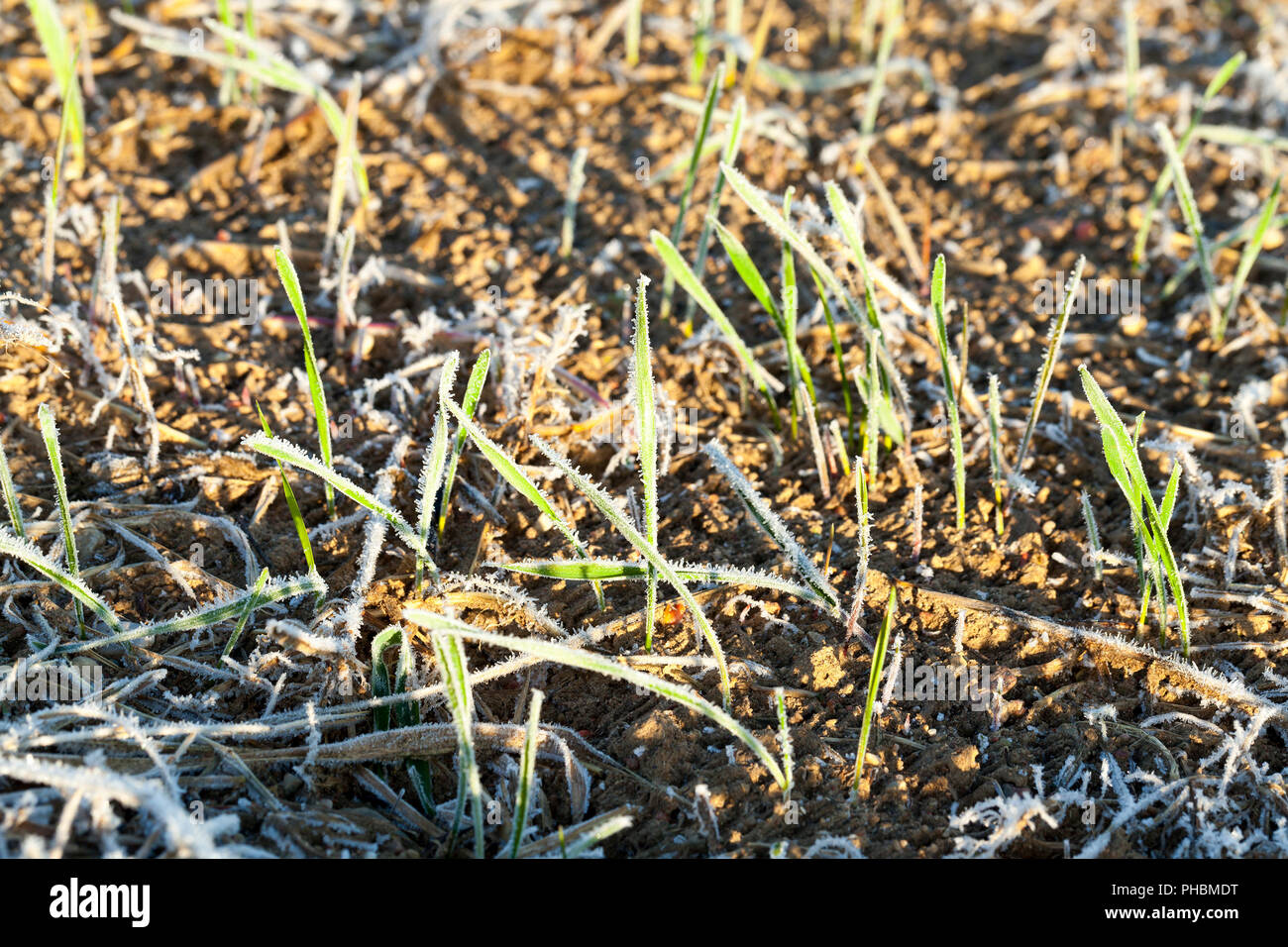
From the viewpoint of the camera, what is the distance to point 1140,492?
45.9 inches

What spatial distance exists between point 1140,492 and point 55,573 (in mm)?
1185

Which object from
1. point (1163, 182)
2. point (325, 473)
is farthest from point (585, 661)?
point (1163, 182)

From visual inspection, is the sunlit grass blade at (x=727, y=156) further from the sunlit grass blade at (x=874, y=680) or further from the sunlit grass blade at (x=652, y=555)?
the sunlit grass blade at (x=874, y=680)

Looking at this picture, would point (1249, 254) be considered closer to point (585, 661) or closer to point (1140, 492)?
point (1140, 492)

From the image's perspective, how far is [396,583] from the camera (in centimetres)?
127

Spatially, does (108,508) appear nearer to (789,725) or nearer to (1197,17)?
(789,725)

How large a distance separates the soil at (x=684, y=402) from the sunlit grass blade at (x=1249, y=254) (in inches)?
1.7

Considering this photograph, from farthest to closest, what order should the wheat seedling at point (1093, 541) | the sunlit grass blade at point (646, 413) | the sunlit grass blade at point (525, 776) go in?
the wheat seedling at point (1093, 541), the sunlit grass blade at point (646, 413), the sunlit grass blade at point (525, 776)

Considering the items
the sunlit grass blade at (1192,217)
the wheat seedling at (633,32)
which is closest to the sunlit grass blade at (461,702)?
the sunlit grass blade at (1192,217)

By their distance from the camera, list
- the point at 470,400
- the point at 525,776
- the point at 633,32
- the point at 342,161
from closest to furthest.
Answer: the point at 525,776 < the point at 470,400 < the point at 342,161 < the point at 633,32

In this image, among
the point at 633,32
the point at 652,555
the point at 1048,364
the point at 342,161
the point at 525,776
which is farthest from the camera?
the point at 633,32

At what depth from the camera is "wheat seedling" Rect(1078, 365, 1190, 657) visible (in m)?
1.13

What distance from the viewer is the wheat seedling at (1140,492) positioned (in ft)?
3.72
